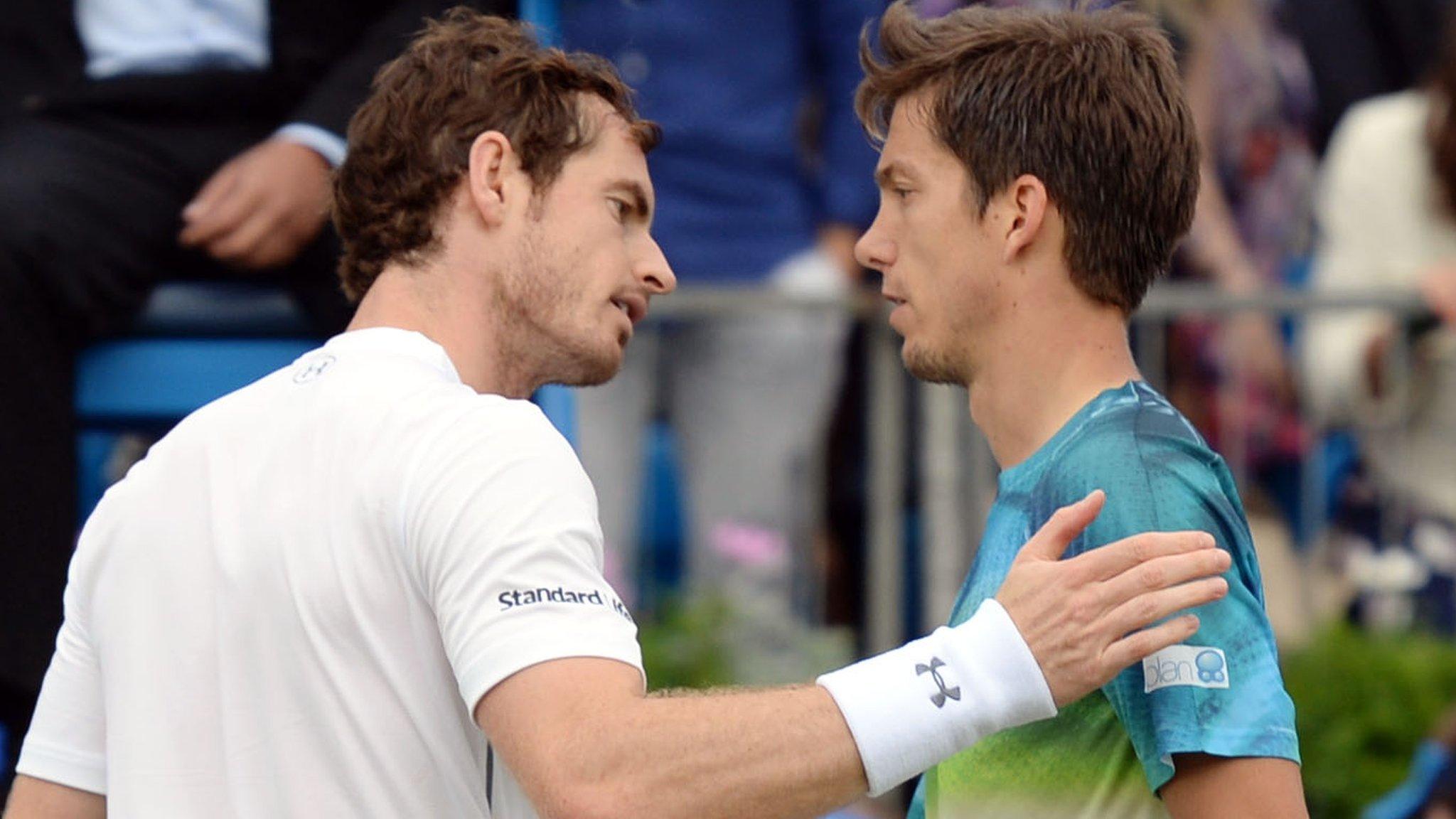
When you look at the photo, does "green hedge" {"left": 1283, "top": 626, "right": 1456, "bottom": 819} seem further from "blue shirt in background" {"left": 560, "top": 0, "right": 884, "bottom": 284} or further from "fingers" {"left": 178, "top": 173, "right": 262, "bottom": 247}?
"fingers" {"left": 178, "top": 173, "right": 262, "bottom": 247}

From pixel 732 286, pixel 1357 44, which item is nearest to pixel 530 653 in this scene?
pixel 732 286

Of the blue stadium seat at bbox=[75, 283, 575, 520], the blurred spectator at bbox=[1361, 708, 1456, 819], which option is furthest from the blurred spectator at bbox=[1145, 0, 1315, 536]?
the blue stadium seat at bbox=[75, 283, 575, 520]

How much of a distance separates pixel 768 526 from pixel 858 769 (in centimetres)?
249

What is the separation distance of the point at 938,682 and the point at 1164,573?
0.82 ft

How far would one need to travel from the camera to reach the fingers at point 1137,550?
2.09 m

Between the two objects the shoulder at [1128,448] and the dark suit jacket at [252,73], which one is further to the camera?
the dark suit jacket at [252,73]

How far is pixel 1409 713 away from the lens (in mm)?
4496

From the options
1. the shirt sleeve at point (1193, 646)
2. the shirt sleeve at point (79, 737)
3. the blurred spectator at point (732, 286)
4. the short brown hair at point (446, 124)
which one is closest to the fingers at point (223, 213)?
the blurred spectator at point (732, 286)

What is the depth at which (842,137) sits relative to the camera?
4691mm

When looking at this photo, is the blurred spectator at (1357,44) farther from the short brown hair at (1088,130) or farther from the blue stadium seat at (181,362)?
the short brown hair at (1088,130)

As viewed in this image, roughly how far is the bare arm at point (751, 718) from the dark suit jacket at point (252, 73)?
7.06 feet

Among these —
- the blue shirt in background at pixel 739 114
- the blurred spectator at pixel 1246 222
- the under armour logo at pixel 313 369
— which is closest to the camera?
the under armour logo at pixel 313 369

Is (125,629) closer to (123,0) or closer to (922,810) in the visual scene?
(922,810)

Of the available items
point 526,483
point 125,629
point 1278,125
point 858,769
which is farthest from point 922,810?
point 1278,125
